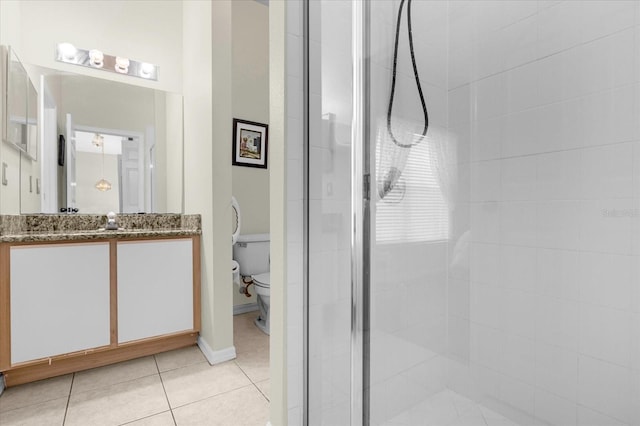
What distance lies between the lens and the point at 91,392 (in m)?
1.75

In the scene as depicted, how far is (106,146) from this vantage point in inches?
97.3

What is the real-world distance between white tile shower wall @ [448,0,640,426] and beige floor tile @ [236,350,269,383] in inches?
42.6

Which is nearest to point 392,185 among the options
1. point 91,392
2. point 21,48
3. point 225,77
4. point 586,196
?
point 586,196

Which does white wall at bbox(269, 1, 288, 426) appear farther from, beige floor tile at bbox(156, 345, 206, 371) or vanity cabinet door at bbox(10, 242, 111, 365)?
vanity cabinet door at bbox(10, 242, 111, 365)

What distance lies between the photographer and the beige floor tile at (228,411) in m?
1.52

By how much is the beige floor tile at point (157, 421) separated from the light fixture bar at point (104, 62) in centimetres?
237

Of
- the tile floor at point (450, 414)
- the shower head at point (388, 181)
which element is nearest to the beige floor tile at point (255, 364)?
the tile floor at point (450, 414)

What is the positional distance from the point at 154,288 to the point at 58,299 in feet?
1.58

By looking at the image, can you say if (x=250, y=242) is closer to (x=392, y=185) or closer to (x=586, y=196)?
(x=392, y=185)

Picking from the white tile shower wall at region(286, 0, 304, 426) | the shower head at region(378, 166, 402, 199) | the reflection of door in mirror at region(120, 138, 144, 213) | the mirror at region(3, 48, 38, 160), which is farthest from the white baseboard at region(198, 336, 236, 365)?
the mirror at region(3, 48, 38, 160)

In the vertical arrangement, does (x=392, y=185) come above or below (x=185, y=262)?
above

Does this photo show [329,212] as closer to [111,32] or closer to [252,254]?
[252,254]

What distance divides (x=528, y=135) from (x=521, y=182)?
0.18 meters

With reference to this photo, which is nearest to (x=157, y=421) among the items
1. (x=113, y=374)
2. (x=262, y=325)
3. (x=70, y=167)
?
(x=113, y=374)
